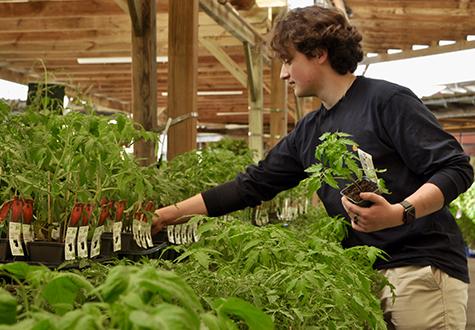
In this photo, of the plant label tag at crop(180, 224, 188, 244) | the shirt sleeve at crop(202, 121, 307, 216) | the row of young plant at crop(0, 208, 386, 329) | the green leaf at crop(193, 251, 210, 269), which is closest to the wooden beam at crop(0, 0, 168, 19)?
the shirt sleeve at crop(202, 121, 307, 216)

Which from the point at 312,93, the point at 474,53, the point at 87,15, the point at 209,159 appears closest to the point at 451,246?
the point at 312,93

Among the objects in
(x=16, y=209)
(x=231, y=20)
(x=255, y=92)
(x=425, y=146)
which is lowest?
(x=16, y=209)

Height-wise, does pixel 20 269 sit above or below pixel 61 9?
below

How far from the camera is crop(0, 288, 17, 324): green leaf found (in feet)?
→ 2.49

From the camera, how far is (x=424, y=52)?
9523 millimetres

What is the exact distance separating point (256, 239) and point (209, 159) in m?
1.27

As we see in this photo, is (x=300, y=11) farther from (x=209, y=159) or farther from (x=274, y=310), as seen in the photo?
(x=274, y=310)

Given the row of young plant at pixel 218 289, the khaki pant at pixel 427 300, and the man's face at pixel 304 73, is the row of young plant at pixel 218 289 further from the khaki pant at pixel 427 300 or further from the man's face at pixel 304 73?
the man's face at pixel 304 73

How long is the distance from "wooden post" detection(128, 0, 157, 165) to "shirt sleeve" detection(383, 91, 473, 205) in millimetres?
1267

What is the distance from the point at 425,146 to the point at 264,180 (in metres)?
0.75

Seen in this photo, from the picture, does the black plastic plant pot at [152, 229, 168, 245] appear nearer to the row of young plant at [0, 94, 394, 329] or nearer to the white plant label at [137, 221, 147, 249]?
the row of young plant at [0, 94, 394, 329]

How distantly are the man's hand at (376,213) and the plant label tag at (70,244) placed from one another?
737 millimetres

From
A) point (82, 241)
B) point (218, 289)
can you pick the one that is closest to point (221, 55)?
point (82, 241)

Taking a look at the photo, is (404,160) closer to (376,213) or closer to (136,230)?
→ (376,213)
